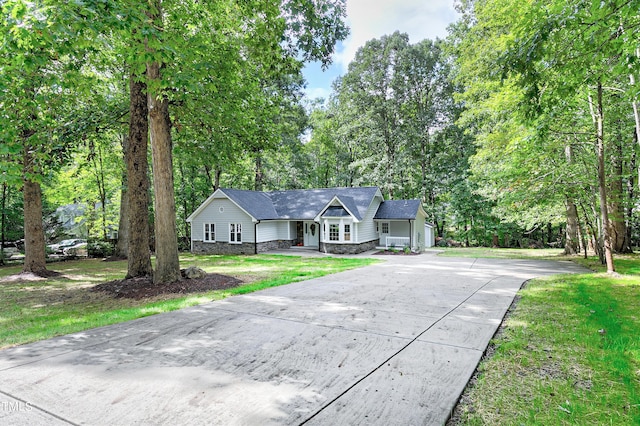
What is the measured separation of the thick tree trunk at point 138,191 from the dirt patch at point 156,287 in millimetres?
608

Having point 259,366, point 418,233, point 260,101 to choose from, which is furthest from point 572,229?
point 259,366

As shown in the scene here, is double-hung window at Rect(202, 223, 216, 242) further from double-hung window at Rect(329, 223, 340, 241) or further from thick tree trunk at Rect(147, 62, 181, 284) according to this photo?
thick tree trunk at Rect(147, 62, 181, 284)

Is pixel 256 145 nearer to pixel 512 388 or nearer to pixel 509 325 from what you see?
pixel 509 325

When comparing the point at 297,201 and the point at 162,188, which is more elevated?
the point at 297,201

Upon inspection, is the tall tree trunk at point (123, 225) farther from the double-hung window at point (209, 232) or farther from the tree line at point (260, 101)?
the double-hung window at point (209, 232)

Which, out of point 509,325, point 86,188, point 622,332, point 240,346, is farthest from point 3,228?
point 622,332

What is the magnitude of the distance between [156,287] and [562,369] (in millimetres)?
8617

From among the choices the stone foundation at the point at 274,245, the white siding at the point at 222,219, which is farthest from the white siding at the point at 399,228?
the white siding at the point at 222,219

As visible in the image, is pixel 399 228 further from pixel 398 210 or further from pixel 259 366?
pixel 259 366

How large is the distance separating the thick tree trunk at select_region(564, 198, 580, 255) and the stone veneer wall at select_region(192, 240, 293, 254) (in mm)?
16774

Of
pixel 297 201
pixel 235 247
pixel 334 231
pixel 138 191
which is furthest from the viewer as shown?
pixel 297 201

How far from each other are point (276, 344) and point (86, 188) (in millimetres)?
24283

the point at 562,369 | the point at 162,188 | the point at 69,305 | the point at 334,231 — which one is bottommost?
the point at 69,305

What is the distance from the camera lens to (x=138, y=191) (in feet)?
32.1
